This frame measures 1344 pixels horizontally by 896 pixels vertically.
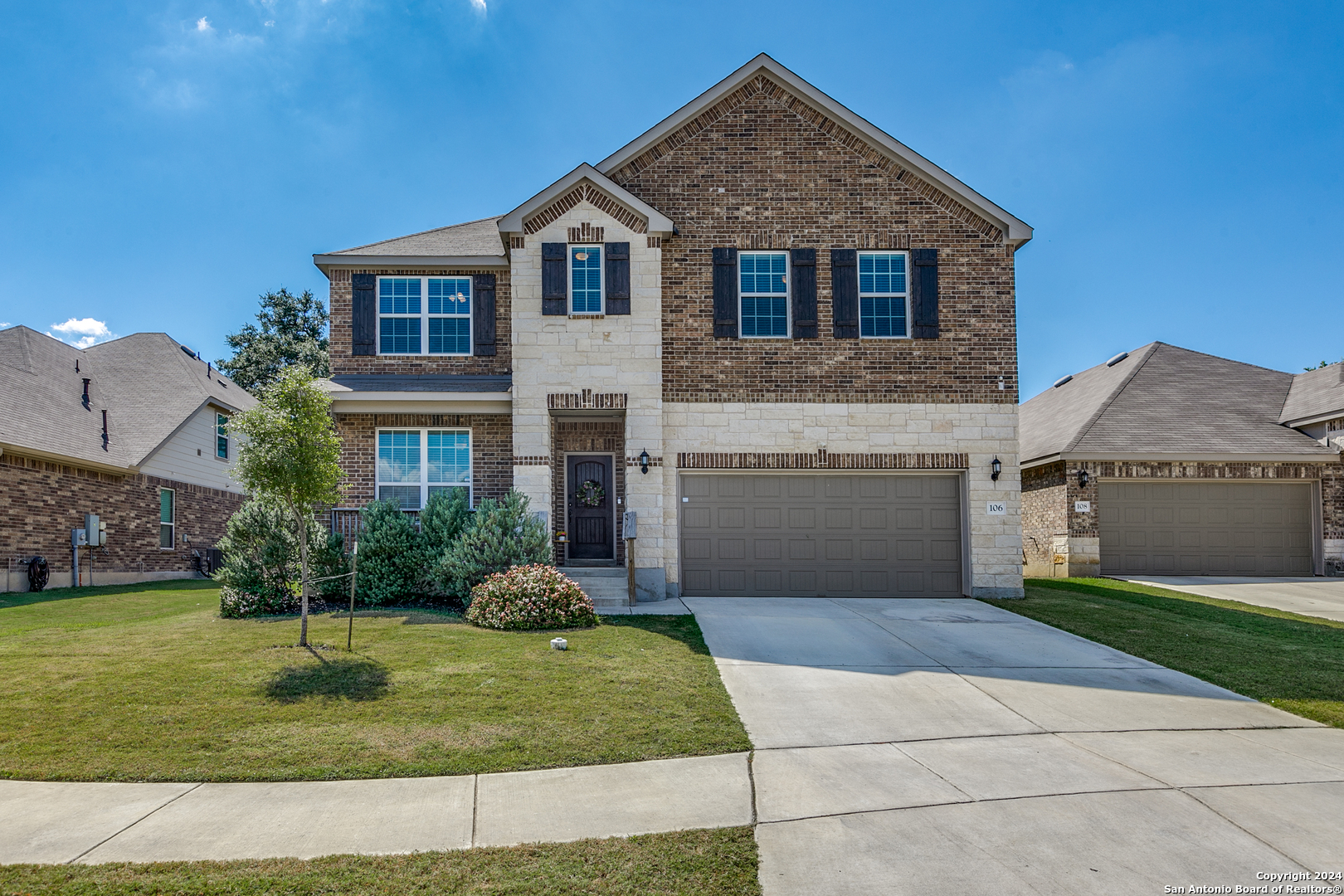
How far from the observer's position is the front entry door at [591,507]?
1512 centimetres

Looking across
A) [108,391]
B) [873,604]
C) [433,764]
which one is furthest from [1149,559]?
[108,391]

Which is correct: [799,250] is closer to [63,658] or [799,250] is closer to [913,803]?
[913,803]

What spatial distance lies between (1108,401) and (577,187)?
14075 mm

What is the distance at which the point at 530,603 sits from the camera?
1074cm

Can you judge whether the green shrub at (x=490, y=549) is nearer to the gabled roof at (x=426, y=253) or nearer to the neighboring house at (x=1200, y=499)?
the gabled roof at (x=426, y=253)

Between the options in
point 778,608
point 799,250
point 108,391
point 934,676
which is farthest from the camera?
point 108,391

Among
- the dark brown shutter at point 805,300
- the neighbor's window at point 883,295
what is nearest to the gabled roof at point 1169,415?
the neighbor's window at point 883,295

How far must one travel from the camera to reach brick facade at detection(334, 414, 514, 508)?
14.2 m

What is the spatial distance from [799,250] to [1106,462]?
29.7 ft

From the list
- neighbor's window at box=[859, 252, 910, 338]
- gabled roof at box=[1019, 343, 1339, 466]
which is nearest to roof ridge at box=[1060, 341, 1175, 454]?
gabled roof at box=[1019, 343, 1339, 466]

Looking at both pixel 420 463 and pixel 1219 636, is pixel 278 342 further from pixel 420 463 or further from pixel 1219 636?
pixel 1219 636

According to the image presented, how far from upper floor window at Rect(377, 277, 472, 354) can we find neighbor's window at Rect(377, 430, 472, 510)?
166 centimetres

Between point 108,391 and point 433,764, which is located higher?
point 108,391

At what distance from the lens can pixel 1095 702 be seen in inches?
297
